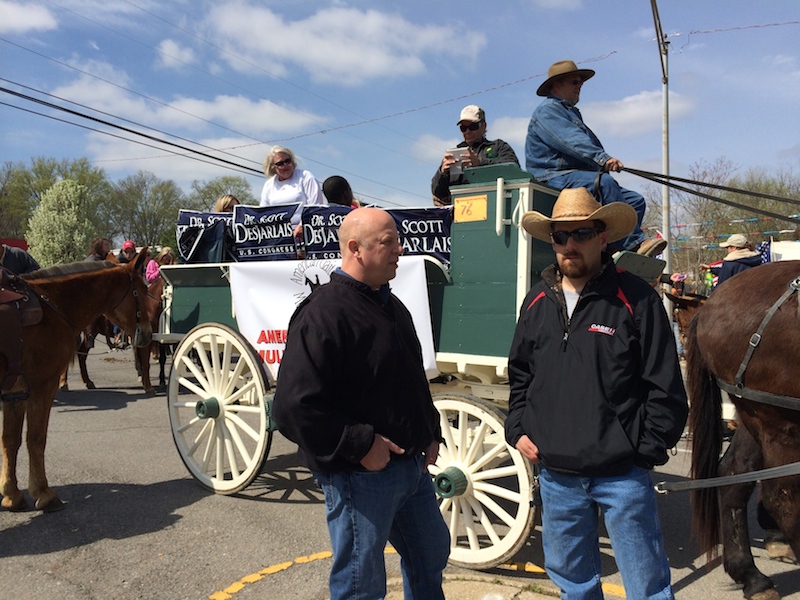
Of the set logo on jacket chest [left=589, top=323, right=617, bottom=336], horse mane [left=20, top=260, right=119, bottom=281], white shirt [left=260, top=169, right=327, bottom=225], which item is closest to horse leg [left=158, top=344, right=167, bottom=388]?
horse mane [left=20, top=260, right=119, bottom=281]

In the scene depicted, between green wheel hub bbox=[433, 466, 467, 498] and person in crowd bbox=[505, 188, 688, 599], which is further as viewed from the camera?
green wheel hub bbox=[433, 466, 467, 498]

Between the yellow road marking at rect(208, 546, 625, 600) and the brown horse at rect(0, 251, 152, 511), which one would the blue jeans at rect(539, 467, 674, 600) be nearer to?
the yellow road marking at rect(208, 546, 625, 600)

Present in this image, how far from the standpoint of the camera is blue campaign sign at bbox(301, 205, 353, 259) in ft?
15.7

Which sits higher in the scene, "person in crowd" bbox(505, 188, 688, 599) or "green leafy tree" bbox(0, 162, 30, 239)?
"green leafy tree" bbox(0, 162, 30, 239)

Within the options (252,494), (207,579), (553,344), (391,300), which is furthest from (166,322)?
(553,344)

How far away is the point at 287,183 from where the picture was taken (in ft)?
20.1

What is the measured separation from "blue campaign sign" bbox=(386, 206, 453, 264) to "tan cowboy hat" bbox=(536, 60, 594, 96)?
3.52 ft

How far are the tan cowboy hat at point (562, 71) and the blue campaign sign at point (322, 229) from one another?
167 centimetres

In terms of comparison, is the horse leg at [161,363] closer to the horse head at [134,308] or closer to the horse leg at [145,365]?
the horse leg at [145,365]

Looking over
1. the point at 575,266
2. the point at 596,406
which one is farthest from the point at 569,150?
the point at 596,406

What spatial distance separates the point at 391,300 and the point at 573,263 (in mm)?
705

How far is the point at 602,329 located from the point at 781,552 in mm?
2810

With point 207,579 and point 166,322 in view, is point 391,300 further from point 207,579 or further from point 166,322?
point 166,322

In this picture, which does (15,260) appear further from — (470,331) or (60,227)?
(60,227)
